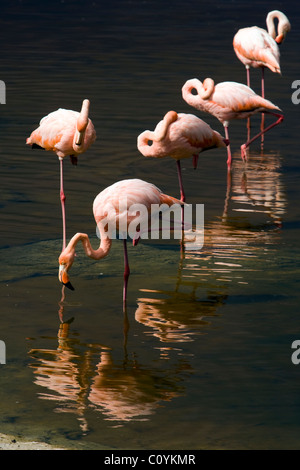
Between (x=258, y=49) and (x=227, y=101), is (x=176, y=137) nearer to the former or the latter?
(x=227, y=101)

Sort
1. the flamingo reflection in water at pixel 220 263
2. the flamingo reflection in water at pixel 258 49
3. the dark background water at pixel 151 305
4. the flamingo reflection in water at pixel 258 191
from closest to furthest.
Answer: the dark background water at pixel 151 305, the flamingo reflection in water at pixel 220 263, the flamingo reflection in water at pixel 258 191, the flamingo reflection in water at pixel 258 49

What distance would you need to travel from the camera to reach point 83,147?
23.3 feet

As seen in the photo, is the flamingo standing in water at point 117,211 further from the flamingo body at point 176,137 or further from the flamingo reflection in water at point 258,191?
the flamingo reflection in water at point 258,191

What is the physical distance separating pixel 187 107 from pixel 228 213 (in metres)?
→ 4.76

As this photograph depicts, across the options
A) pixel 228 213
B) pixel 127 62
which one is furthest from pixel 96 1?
pixel 228 213

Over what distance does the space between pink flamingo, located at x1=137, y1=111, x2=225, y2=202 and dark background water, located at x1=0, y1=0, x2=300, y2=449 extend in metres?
0.63

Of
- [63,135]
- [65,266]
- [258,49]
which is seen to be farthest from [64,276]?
[258,49]

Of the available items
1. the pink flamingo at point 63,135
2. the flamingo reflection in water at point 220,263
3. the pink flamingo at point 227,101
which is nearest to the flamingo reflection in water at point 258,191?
the flamingo reflection in water at point 220,263

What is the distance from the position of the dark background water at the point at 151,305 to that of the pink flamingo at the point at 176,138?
634 millimetres

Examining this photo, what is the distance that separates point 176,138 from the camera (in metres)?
7.59

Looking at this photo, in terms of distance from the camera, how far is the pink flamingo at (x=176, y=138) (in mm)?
7383

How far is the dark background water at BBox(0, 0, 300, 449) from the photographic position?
14.1ft

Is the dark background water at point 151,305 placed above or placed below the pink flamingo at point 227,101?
below

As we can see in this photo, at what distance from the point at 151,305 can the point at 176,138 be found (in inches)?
86.3
